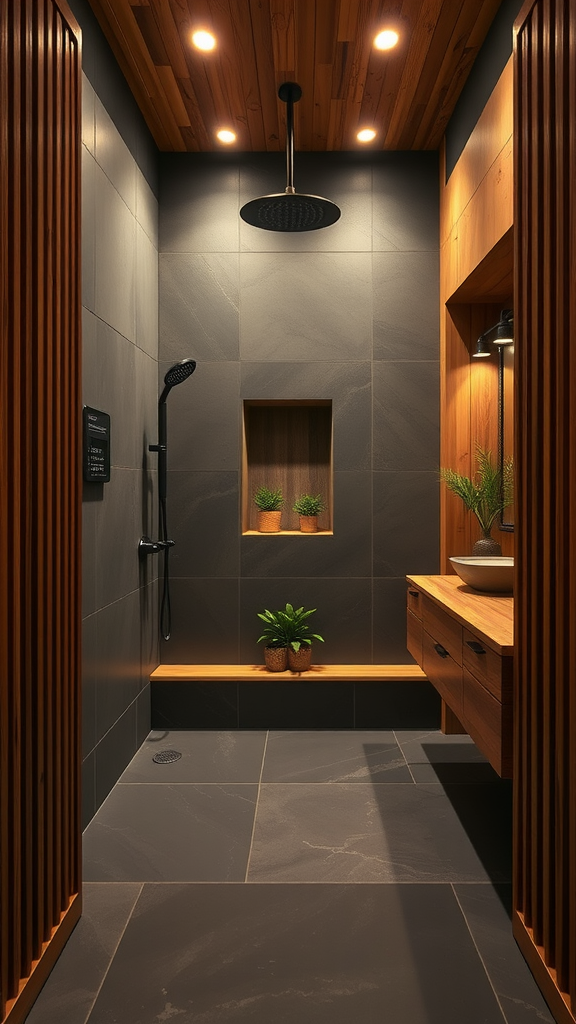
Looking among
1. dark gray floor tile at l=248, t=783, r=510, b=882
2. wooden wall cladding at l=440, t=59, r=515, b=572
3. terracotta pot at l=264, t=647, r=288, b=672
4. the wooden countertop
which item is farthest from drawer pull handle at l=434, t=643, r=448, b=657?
terracotta pot at l=264, t=647, r=288, b=672

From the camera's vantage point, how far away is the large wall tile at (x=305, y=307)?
3449 millimetres

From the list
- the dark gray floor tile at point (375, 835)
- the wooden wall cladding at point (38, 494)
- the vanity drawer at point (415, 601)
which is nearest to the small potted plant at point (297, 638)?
the vanity drawer at point (415, 601)

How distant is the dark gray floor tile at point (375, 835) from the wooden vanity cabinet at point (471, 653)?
0.41 metres

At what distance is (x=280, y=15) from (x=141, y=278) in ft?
3.85

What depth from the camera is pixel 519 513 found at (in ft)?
5.61

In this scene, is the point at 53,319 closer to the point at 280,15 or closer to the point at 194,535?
the point at 280,15

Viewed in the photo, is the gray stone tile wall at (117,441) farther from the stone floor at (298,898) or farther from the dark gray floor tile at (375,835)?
the dark gray floor tile at (375,835)

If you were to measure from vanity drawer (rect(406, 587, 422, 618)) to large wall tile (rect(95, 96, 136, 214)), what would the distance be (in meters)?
2.07

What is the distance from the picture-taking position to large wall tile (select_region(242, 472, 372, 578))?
347 centimetres

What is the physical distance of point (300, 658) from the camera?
3.35 meters

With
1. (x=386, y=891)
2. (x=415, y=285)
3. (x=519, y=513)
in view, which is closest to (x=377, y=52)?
(x=415, y=285)

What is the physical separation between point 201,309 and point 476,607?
2.11 metres

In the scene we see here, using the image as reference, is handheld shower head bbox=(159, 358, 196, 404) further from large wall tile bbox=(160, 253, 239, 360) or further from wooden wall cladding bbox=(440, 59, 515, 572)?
wooden wall cladding bbox=(440, 59, 515, 572)

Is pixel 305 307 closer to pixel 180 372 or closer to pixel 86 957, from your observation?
pixel 180 372
